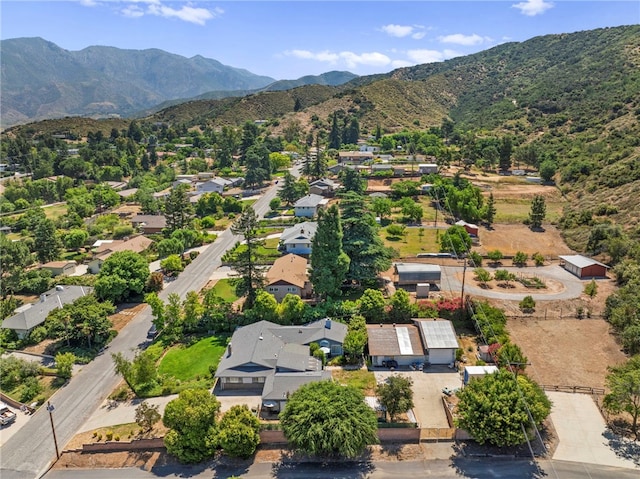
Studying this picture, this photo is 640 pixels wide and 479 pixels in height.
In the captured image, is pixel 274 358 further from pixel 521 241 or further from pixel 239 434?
pixel 521 241

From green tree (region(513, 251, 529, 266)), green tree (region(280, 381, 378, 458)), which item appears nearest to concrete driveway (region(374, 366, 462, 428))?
green tree (region(280, 381, 378, 458))

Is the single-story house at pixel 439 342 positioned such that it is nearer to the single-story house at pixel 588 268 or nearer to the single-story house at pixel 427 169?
the single-story house at pixel 588 268

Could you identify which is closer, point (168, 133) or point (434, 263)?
point (434, 263)

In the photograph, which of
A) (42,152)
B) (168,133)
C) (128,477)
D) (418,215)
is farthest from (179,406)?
(168,133)

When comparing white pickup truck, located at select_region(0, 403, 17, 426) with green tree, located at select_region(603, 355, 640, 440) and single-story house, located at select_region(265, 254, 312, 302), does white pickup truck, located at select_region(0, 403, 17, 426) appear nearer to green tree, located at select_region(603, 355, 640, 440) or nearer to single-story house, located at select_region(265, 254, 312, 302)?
single-story house, located at select_region(265, 254, 312, 302)

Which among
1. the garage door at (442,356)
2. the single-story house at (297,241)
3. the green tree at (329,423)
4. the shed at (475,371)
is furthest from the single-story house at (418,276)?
the green tree at (329,423)

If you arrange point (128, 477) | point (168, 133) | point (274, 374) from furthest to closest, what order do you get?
point (168, 133) → point (274, 374) → point (128, 477)

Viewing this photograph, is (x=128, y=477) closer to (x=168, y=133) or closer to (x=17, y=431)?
(x=17, y=431)
